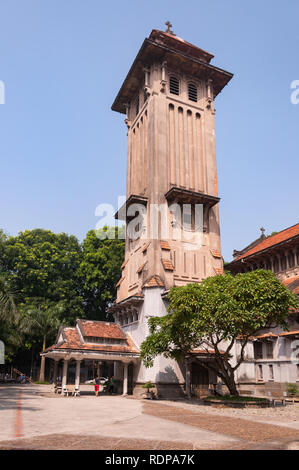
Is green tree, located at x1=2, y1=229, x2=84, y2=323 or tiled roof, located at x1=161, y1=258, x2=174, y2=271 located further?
green tree, located at x1=2, y1=229, x2=84, y2=323

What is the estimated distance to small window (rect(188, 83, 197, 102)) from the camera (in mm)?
42906

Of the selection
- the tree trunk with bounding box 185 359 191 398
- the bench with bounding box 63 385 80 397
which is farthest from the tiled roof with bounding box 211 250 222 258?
the bench with bounding box 63 385 80 397

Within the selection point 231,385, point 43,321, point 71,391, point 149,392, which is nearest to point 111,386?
point 71,391

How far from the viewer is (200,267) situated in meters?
36.5

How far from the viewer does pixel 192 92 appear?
142 ft

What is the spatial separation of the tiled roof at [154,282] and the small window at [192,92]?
21.2 m

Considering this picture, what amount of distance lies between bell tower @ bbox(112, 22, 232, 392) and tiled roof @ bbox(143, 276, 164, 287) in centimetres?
8

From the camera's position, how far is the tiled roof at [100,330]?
32438mm

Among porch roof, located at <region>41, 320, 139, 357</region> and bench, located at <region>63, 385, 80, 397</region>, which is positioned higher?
porch roof, located at <region>41, 320, 139, 357</region>

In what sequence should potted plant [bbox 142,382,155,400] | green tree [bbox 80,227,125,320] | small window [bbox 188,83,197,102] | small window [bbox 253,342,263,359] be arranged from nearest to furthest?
potted plant [bbox 142,382,155,400], small window [bbox 253,342,263,359], small window [bbox 188,83,197,102], green tree [bbox 80,227,125,320]

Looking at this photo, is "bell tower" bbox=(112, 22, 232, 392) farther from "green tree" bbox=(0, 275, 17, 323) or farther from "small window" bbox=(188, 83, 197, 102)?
"green tree" bbox=(0, 275, 17, 323)

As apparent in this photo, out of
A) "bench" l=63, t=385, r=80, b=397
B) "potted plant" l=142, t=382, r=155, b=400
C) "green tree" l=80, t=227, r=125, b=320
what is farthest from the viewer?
"green tree" l=80, t=227, r=125, b=320

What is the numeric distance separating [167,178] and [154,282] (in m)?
10.7

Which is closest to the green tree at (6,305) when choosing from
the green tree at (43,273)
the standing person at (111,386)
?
the standing person at (111,386)
